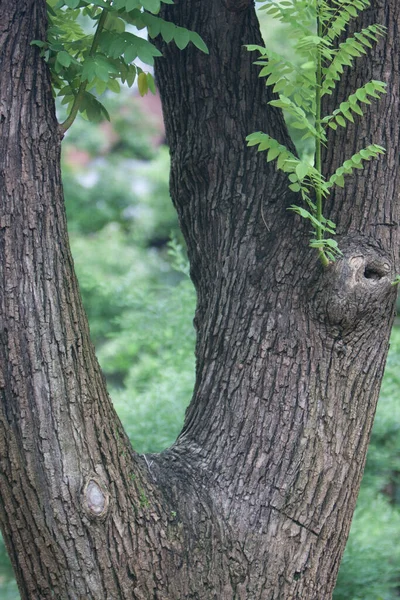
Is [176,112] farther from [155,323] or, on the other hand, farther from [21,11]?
[155,323]

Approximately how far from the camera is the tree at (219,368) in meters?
1.79

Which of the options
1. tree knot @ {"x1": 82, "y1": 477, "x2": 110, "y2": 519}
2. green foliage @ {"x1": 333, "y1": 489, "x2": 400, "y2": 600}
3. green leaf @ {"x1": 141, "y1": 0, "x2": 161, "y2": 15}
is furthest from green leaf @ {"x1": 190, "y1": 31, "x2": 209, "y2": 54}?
green foliage @ {"x1": 333, "y1": 489, "x2": 400, "y2": 600}

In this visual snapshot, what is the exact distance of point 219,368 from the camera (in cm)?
217

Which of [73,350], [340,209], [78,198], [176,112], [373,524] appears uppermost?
[78,198]

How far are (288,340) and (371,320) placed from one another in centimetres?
23

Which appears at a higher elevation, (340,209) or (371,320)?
(340,209)

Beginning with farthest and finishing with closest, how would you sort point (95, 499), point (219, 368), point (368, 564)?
point (368, 564)
point (219, 368)
point (95, 499)

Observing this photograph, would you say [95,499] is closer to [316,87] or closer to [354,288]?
[354,288]

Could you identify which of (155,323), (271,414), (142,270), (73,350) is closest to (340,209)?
(271,414)

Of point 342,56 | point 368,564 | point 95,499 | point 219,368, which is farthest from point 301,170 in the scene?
point 368,564

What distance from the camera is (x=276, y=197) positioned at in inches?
88.5

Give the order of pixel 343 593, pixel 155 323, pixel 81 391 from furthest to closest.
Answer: pixel 155 323 → pixel 343 593 → pixel 81 391

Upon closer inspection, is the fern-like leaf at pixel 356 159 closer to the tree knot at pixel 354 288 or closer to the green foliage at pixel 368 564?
the tree knot at pixel 354 288

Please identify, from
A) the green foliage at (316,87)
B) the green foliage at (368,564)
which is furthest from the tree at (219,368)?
the green foliage at (368,564)
